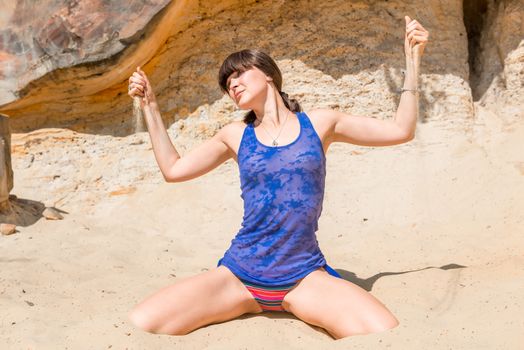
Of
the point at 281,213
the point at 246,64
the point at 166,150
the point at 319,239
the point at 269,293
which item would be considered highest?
the point at 246,64

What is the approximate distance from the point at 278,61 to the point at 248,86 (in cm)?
237

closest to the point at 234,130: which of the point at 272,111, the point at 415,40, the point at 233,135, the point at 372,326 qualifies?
the point at 233,135

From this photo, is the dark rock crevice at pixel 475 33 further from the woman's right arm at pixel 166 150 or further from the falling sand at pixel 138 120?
the woman's right arm at pixel 166 150

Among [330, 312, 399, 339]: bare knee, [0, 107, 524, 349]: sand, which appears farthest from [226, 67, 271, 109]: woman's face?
[330, 312, 399, 339]: bare knee

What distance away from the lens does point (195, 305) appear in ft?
7.91

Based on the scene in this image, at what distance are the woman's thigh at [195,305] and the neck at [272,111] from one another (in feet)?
1.94

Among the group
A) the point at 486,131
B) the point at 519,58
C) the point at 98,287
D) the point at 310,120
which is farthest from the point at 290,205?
the point at 519,58

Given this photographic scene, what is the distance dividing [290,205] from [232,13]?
280 centimetres

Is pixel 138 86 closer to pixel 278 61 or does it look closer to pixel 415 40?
pixel 415 40

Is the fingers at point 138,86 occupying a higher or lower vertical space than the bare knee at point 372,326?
higher

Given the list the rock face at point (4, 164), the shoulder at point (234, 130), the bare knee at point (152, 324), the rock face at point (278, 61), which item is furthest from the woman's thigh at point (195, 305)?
the rock face at point (278, 61)

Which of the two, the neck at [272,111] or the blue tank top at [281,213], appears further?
the neck at [272,111]

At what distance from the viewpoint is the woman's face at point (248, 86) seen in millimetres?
2611

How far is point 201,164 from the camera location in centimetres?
267
